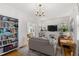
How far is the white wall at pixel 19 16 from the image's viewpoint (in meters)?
1.89

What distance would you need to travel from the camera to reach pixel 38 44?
8.52 ft

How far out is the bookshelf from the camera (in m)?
1.98

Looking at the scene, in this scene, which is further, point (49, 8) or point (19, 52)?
point (19, 52)

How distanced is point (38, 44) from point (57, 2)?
1376 mm

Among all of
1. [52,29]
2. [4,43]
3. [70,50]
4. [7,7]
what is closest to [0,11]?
[7,7]

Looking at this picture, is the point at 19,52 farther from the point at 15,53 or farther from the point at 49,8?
the point at 49,8

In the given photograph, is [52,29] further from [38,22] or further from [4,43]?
[4,43]

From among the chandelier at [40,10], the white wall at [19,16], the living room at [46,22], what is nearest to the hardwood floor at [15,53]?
the living room at [46,22]

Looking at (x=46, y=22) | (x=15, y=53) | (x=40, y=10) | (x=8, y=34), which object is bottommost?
(x=15, y=53)

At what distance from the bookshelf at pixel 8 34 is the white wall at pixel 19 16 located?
0.10m

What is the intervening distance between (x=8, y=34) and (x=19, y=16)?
511mm

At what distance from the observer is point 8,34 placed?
1.99 m

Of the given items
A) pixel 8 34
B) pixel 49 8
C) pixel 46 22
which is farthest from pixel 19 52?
pixel 49 8

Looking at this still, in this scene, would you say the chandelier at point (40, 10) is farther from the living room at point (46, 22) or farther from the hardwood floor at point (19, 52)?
the hardwood floor at point (19, 52)
